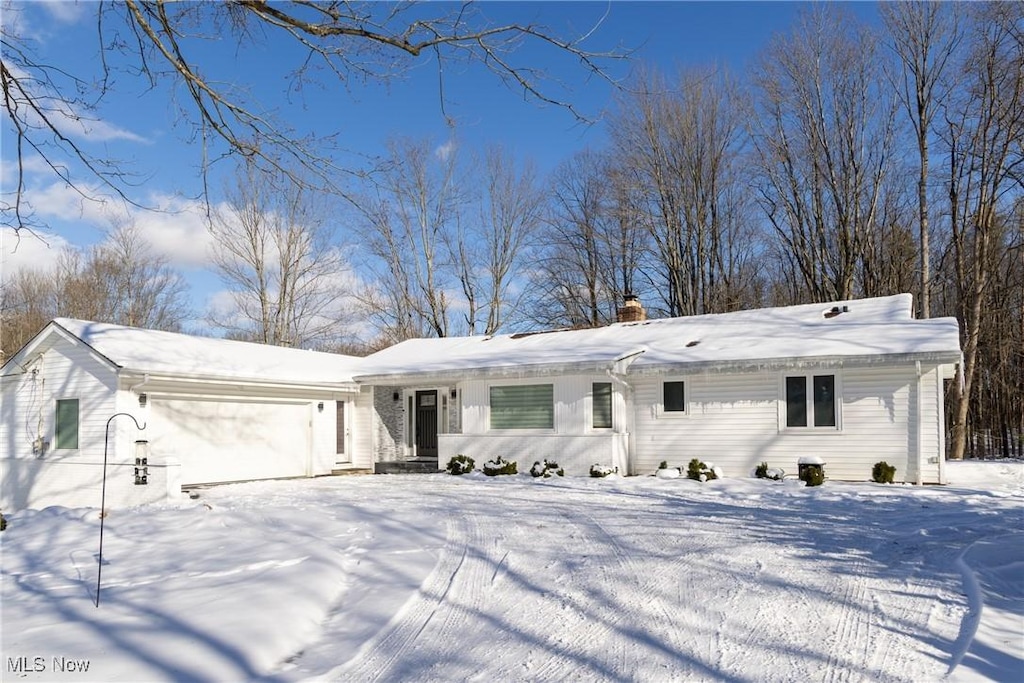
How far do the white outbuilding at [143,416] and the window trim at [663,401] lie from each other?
825 cm

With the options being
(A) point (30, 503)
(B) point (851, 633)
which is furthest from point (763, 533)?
(A) point (30, 503)

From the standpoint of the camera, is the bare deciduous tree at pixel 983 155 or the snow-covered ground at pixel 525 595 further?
the bare deciduous tree at pixel 983 155

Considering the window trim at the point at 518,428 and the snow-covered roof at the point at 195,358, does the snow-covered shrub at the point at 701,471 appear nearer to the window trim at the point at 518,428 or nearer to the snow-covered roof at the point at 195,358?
the window trim at the point at 518,428

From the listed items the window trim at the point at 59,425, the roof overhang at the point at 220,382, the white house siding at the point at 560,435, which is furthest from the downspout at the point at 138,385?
the white house siding at the point at 560,435

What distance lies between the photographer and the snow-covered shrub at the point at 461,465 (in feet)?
57.2

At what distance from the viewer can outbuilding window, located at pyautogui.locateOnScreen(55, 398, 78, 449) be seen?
15.1 meters

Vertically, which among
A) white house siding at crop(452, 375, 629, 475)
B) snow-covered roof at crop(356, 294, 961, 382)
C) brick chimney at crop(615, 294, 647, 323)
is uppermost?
brick chimney at crop(615, 294, 647, 323)

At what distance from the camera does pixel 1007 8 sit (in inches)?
813

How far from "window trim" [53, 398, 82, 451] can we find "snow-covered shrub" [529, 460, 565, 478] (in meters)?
9.58

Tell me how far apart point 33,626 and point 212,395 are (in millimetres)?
11613

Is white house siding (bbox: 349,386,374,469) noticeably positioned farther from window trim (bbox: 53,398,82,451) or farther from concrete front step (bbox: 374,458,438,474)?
window trim (bbox: 53,398,82,451)

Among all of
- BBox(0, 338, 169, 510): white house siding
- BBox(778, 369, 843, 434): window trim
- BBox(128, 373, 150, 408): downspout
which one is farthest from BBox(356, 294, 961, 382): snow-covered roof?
BBox(0, 338, 169, 510): white house siding

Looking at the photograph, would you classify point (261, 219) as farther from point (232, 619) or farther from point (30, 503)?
point (232, 619)

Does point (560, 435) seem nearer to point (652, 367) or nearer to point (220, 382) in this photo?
point (652, 367)
